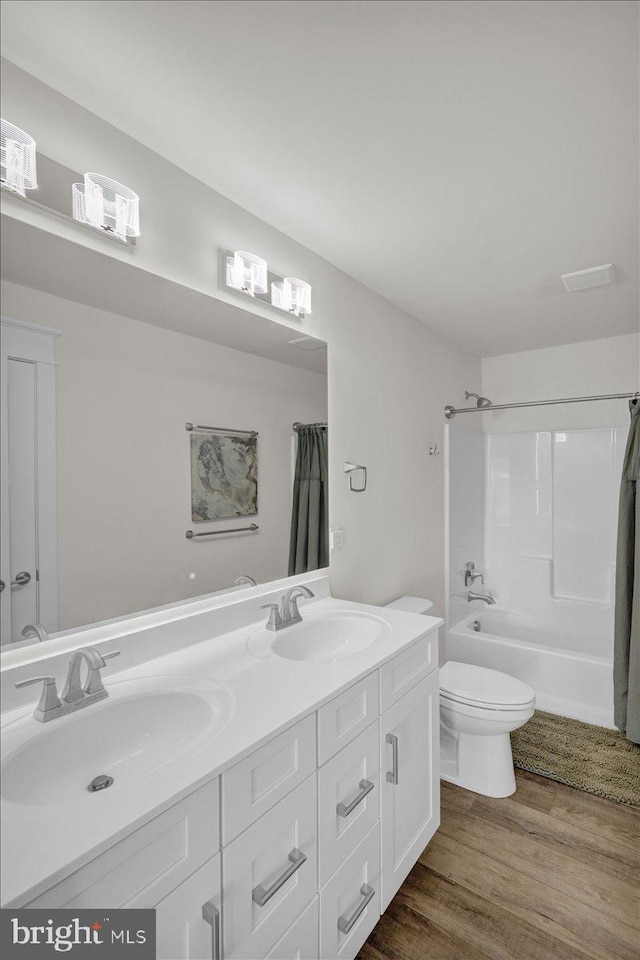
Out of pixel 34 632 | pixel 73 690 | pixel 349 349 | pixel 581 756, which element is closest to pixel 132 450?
pixel 34 632

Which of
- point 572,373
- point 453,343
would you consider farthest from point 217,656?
point 572,373

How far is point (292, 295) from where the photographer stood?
6.24ft

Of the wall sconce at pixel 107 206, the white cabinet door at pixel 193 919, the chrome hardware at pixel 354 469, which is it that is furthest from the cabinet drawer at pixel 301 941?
the wall sconce at pixel 107 206

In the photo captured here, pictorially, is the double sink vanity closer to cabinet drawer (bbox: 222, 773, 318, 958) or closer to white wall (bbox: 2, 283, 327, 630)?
cabinet drawer (bbox: 222, 773, 318, 958)

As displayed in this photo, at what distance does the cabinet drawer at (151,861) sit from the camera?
2.41 ft

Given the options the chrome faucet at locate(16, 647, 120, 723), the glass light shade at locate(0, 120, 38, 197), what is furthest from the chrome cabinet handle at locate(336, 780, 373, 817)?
the glass light shade at locate(0, 120, 38, 197)

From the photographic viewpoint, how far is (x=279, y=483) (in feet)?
6.25

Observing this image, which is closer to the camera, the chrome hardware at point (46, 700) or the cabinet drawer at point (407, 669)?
the chrome hardware at point (46, 700)

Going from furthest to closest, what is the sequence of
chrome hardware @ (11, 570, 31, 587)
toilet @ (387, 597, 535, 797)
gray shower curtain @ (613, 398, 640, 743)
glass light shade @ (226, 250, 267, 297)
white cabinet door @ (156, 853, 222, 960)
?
gray shower curtain @ (613, 398, 640, 743)
toilet @ (387, 597, 535, 797)
glass light shade @ (226, 250, 267, 297)
chrome hardware @ (11, 570, 31, 587)
white cabinet door @ (156, 853, 222, 960)

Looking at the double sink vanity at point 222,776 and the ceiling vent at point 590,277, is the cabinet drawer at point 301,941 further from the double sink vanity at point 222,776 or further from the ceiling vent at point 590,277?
the ceiling vent at point 590,277

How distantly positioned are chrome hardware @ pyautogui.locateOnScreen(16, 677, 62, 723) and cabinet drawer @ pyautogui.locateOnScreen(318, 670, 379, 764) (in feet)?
1.98

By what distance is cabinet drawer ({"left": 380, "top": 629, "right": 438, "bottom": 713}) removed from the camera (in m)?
1.51

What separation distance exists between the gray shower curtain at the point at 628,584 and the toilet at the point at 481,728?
789 mm

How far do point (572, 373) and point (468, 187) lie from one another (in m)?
2.24
